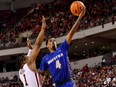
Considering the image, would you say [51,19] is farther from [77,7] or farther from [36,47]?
[36,47]

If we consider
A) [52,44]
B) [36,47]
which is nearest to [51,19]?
[52,44]

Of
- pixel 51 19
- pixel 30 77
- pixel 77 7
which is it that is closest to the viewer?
pixel 30 77

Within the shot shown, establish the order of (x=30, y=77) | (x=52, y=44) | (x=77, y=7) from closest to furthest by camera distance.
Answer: (x=30, y=77) → (x=52, y=44) → (x=77, y=7)

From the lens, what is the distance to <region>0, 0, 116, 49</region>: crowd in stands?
86.7 feet

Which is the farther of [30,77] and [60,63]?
[60,63]

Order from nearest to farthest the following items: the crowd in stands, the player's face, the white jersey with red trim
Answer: the white jersey with red trim → the player's face → the crowd in stands

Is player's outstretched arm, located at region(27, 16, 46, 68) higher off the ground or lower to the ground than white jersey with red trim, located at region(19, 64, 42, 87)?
higher

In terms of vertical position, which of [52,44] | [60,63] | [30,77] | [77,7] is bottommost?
[30,77]

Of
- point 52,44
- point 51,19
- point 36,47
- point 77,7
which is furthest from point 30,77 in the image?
point 51,19

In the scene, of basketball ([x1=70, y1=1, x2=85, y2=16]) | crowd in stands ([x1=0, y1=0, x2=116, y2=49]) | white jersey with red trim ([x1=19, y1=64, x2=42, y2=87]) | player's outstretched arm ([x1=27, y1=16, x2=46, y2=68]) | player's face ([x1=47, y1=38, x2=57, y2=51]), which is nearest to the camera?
player's outstretched arm ([x1=27, y1=16, x2=46, y2=68])

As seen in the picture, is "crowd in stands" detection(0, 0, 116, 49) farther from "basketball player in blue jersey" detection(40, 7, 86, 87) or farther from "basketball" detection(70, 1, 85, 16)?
"basketball player in blue jersey" detection(40, 7, 86, 87)

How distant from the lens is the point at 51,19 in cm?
3175

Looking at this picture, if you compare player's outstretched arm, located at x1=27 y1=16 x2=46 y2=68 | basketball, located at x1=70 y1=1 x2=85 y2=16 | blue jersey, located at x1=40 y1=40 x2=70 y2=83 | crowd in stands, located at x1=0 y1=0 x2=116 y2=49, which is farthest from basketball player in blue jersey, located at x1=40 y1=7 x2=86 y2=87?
crowd in stands, located at x1=0 y1=0 x2=116 y2=49

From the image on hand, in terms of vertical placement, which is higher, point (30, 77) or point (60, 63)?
point (60, 63)
